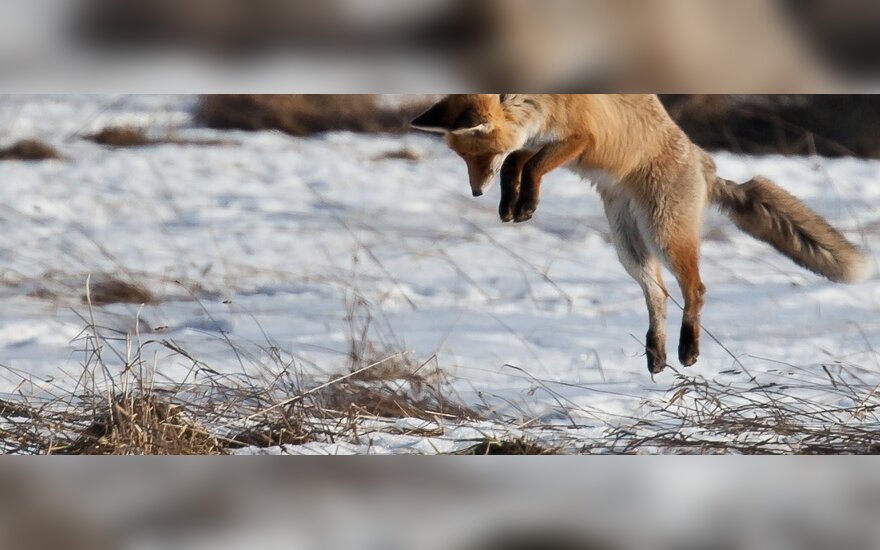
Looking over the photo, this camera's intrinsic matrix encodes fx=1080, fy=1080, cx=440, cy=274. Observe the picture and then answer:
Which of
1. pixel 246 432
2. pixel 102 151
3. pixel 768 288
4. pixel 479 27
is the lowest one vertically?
pixel 246 432

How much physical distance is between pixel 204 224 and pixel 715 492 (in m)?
1.60

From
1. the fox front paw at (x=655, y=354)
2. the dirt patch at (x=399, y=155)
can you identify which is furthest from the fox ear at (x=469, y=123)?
the fox front paw at (x=655, y=354)

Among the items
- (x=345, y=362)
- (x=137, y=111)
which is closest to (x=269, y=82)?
(x=137, y=111)

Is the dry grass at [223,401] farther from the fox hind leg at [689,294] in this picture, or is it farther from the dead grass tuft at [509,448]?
the fox hind leg at [689,294]

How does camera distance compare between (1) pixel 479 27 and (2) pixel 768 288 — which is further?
(2) pixel 768 288

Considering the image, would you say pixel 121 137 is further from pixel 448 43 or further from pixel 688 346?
pixel 688 346

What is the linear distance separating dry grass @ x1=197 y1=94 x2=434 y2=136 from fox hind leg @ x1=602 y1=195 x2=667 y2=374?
0.63 m

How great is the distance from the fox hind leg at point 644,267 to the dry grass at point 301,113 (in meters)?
0.63

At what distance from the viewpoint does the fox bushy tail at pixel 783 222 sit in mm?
2998

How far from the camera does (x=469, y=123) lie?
279 cm

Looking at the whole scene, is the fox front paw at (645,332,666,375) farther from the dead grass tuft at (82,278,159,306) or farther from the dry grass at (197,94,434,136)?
the dead grass tuft at (82,278,159,306)

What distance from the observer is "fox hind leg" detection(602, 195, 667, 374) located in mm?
3010

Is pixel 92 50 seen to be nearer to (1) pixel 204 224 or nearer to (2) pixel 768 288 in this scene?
(1) pixel 204 224

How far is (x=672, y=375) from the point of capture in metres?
3.03
